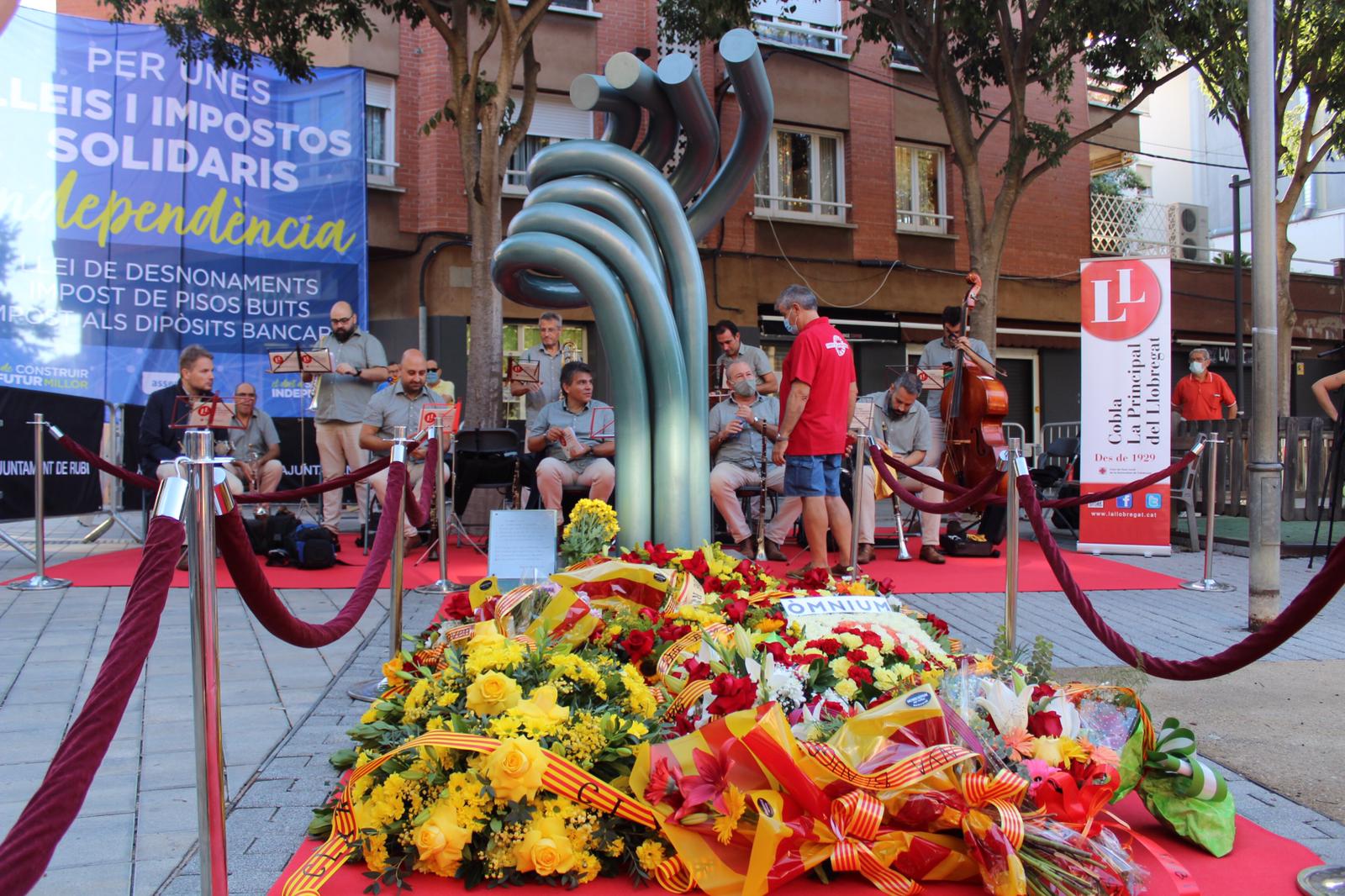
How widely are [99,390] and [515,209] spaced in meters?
6.72

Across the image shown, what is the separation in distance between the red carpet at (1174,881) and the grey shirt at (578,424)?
5.41m

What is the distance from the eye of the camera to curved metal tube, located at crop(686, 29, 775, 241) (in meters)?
5.95

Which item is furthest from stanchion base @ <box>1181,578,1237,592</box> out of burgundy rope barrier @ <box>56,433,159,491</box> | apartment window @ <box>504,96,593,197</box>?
apartment window @ <box>504,96,593,197</box>

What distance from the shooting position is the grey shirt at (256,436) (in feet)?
31.0

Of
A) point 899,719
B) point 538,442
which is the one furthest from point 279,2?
point 899,719

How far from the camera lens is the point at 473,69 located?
37.4 ft

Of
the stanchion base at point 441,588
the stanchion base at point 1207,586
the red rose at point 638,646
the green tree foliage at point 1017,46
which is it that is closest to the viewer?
the red rose at point 638,646

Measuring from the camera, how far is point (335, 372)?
30.9ft

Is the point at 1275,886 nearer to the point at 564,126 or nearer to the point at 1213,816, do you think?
the point at 1213,816

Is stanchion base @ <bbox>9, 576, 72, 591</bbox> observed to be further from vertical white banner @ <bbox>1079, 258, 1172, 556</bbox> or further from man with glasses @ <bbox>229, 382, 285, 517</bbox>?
vertical white banner @ <bbox>1079, 258, 1172, 556</bbox>

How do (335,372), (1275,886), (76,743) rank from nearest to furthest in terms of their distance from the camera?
(76,743) → (1275,886) → (335,372)

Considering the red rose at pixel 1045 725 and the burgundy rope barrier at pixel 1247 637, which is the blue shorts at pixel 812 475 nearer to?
the burgundy rope barrier at pixel 1247 637

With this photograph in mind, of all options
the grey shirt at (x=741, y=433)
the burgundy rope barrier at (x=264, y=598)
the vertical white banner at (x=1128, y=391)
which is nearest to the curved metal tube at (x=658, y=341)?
the grey shirt at (x=741, y=433)

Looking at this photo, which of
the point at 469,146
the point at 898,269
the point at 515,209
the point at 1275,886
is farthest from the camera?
the point at 898,269
